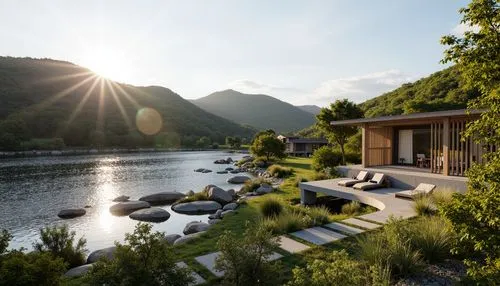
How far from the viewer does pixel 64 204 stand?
17.5 m

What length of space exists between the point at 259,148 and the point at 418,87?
30.7 meters

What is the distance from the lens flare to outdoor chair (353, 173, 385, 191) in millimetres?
78879

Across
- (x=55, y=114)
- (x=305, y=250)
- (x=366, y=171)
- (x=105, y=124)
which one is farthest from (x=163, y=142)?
(x=305, y=250)

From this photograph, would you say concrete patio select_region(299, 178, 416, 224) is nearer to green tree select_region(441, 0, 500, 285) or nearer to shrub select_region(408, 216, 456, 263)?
shrub select_region(408, 216, 456, 263)

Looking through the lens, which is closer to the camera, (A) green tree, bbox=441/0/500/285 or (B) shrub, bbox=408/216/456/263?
(A) green tree, bbox=441/0/500/285

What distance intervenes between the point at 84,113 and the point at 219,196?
79623 millimetres

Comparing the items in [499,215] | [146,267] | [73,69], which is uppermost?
[73,69]

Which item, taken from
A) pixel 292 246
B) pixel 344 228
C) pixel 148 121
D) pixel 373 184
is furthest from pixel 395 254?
pixel 148 121

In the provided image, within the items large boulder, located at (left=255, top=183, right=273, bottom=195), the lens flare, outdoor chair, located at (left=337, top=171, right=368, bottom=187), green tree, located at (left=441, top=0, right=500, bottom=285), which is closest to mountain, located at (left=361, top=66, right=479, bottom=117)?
outdoor chair, located at (left=337, top=171, right=368, bottom=187)

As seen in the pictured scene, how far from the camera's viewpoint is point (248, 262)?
12.7ft

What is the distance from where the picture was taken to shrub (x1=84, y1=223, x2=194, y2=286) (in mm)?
3609

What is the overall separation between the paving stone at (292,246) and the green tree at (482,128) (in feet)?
11.2

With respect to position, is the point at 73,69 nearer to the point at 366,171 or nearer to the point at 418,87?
the point at 418,87

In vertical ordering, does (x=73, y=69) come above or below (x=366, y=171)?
above
